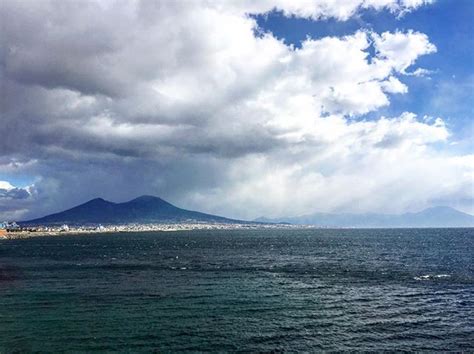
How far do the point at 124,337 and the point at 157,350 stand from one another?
638 centimetres

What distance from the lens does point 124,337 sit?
48031 mm

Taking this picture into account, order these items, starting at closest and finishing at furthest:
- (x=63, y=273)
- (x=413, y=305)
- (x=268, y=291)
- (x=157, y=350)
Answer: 1. (x=157, y=350)
2. (x=413, y=305)
3. (x=268, y=291)
4. (x=63, y=273)

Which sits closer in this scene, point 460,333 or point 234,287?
point 460,333

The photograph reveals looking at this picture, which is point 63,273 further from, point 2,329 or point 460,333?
point 460,333

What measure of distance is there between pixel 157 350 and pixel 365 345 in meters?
23.5

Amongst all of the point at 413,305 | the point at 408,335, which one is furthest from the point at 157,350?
the point at 413,305

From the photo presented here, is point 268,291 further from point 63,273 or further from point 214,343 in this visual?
point 63,273

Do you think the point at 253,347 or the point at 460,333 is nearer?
the point at 253,347

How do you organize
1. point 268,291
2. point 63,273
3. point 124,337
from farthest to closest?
point 63,273
point 268,291
point 124,337

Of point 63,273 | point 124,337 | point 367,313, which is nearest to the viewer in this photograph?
point 124,337

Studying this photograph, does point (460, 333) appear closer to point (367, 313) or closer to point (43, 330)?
point (367, 313)

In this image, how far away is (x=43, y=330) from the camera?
166ft

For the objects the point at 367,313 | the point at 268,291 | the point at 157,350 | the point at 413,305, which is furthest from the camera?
the point at 268,291

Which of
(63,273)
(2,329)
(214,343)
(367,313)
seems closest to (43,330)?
(2,329)
